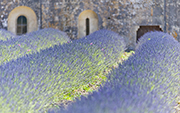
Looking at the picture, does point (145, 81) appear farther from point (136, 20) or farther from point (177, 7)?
point (177, 7)

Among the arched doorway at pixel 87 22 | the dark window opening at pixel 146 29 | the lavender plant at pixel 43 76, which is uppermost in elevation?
the arched doorway at pixel 87 22

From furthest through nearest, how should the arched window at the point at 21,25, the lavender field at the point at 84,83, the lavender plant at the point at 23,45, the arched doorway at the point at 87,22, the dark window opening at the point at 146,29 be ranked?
the arched window at the point at 21,25 < the arched doorway at the point at 87,22 < the dark window opening at the point at 146,29 < the lavender plant at the point at 23,45 < the lavender field at the point at 84,83

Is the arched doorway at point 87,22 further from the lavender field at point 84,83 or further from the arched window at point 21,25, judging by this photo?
the lavender field at point 84,83

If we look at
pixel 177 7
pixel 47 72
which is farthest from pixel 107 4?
pixel 47 72

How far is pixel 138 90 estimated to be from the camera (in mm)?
2295

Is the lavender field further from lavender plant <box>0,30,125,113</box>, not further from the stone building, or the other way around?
the stone building

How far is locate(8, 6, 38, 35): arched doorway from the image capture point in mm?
12406

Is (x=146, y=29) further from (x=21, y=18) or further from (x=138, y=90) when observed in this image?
(x=138, y=90)

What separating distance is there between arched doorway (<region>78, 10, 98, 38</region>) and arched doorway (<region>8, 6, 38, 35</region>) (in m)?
3.08

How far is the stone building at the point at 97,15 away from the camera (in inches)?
457

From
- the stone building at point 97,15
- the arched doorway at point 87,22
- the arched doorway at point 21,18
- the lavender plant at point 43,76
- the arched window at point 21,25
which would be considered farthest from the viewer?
the arched window at point 21,25

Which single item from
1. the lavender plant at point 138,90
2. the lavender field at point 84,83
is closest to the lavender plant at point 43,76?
the lavender field at point 84,83

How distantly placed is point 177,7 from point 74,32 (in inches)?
257

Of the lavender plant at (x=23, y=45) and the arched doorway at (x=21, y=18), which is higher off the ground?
the arched doorway at (x=21, y=18)
